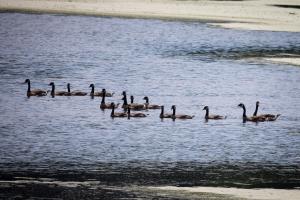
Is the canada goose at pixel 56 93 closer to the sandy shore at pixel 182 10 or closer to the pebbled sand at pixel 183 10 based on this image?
the pebbled sand at pixel 183 10

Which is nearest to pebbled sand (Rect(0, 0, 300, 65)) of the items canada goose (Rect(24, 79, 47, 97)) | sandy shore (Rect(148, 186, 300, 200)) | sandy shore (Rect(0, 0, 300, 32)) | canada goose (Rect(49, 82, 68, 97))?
sandy shore (Rect(0, 0, 300, 32))

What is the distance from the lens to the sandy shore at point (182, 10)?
205 feet

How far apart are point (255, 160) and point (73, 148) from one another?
473 centimetres

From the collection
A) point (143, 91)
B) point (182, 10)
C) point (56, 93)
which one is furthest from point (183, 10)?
point (56, 93)

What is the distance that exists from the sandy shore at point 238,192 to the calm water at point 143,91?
208 cm

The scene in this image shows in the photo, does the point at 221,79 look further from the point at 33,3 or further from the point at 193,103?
the point at 33,3

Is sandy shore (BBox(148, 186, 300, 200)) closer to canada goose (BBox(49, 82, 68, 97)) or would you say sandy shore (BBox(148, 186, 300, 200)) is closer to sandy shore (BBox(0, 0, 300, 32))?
canada goose (BBox(49, 82, 68, 97))

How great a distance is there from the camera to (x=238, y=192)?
19.8 metres

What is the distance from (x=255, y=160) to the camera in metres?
23.6

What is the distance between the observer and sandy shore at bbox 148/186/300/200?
19.4 meters

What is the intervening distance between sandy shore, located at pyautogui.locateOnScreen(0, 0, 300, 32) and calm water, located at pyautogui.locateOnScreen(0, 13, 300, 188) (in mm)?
2127

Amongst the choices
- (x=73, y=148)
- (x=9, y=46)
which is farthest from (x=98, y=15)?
(x=73, y=148)

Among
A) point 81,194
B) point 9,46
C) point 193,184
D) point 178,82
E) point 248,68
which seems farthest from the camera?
point 9,46

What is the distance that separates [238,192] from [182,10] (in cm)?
4754
